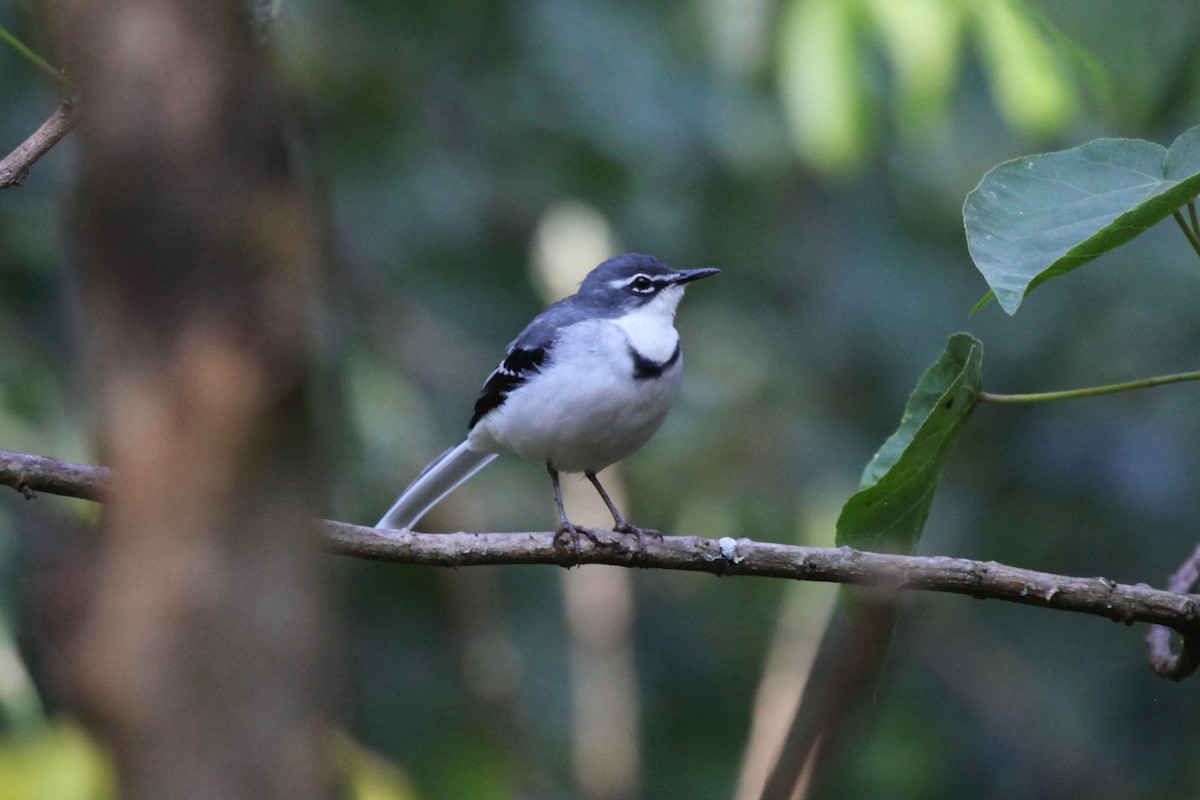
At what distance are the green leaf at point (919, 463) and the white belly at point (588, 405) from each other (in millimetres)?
1818

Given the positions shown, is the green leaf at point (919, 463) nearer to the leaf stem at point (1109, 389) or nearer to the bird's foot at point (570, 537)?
the leaf stem at point (1109, 389)

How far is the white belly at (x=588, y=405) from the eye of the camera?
5.72m

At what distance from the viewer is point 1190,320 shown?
10.3m

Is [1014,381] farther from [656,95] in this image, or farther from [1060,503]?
[656,95]

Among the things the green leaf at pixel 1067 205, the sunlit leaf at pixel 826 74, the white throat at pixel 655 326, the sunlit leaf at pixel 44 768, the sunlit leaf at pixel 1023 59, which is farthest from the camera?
the sunlit leaf at pixel 826 74

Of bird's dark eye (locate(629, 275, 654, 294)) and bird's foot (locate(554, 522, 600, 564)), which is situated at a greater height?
bird's dark eye (locate(629, 275, 654, 294))

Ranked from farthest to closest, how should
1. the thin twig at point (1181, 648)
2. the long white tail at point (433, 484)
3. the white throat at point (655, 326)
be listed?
1. the long white tail at point (433, 484)
2. the white throat at point (655, 326)
3. the thin twig at point (1181, 648)

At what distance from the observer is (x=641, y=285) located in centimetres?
647

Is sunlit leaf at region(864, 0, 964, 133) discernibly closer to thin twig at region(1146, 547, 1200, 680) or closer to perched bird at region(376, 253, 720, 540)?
perched bird at region(376, 253, 720, 540)

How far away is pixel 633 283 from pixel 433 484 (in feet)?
4.54

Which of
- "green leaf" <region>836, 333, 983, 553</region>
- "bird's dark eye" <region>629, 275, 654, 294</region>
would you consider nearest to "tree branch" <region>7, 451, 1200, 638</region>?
"green leaf" <region>836, 333, 983, 553</region>

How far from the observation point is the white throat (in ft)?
19.4

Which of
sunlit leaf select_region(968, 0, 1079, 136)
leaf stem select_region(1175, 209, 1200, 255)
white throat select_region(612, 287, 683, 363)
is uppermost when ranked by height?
sunlit leaf select_region(968, 0, 1079, 136)

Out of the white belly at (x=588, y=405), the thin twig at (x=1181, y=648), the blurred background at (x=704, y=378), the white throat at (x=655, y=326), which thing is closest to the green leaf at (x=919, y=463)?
the thin twig at (x=1181, y=648)
